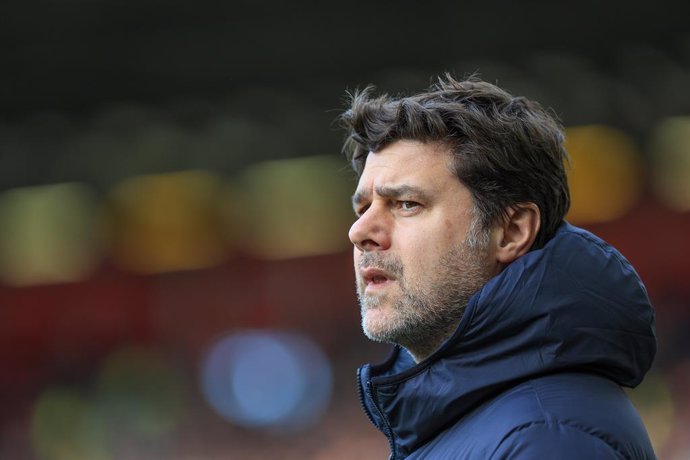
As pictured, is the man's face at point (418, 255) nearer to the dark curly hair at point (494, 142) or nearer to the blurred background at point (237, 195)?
the dark curly hair at point (494, 142)

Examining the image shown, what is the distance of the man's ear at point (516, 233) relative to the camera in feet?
5.08

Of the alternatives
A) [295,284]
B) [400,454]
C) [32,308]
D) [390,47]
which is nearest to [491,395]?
[400,454]

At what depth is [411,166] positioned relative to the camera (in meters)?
1.60

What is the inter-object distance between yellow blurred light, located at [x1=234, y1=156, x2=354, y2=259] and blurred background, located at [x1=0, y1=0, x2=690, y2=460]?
0.05ft

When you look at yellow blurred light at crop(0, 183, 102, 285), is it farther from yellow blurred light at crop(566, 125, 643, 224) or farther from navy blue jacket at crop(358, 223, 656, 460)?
navy blue jacket at crop(358, 223, 656, 460)

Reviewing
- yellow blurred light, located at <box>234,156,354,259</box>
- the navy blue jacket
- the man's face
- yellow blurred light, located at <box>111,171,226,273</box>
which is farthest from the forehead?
yellow blurred light, located at <box>111,171,226,273</box>

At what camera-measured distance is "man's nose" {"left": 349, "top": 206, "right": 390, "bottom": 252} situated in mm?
1554

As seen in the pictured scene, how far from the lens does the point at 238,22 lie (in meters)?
6.07

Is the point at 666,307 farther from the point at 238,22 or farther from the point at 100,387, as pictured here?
the point at 100,387

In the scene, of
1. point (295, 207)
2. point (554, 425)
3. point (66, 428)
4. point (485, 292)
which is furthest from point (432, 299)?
point (66, 428)

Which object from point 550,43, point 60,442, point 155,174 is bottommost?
point 60,442

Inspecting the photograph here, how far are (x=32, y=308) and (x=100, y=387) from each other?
793mm

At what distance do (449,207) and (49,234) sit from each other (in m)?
Answer: 5.85

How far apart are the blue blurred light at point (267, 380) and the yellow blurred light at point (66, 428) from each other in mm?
774
